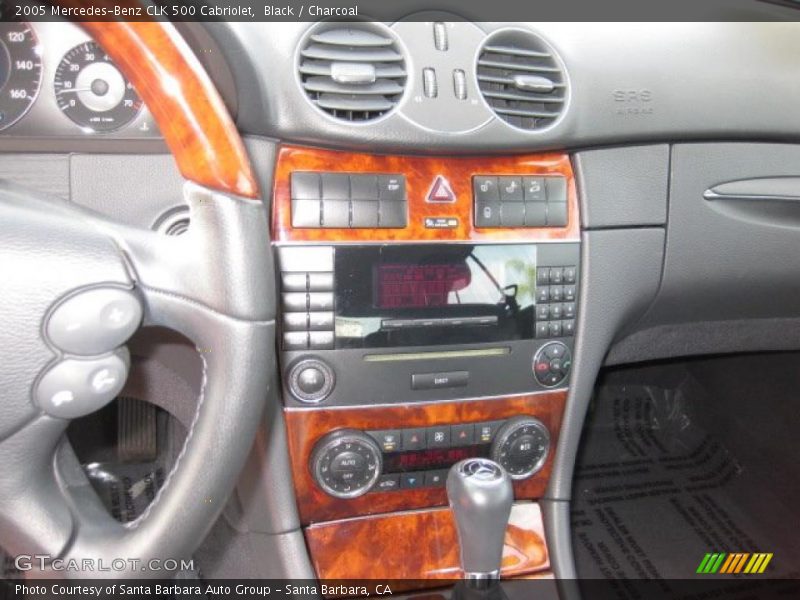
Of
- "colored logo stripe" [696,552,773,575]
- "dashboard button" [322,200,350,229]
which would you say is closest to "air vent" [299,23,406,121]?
"dashboard button" [322,200,350,229]

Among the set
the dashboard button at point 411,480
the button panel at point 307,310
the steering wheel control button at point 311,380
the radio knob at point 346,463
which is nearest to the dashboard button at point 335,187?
the button panel at point 307,310

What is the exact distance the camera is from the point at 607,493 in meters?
1.88

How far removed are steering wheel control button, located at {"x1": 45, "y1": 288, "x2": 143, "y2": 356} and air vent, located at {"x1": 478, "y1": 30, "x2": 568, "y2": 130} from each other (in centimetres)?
62

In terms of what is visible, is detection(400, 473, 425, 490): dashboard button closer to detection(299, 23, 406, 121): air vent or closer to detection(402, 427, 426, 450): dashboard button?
detection(402, 427, 426, 450): dashboard button

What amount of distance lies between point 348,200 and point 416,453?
1.33ft

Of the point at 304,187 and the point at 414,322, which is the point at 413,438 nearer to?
the point at 414,322

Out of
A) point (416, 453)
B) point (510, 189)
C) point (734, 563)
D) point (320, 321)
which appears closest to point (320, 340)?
point (320, 321)

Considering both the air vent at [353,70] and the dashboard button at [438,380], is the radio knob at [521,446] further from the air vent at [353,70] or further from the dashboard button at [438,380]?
the air vent at [353,70]

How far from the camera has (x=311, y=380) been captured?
1092mm

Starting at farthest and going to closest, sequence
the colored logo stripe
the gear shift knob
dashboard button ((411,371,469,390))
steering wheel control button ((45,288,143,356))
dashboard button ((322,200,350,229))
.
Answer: the colored logo stripe, dashboard button ((411,371,469,390)), dashboard button ((322,200,350,229)), the gear shift knob, steering wheel control button ((45,288,143,356))

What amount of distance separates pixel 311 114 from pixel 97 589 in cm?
60

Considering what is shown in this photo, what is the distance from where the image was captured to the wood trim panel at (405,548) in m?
1.20

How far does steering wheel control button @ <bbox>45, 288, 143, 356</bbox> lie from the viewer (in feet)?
2.23

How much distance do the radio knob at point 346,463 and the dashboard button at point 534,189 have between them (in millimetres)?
430
